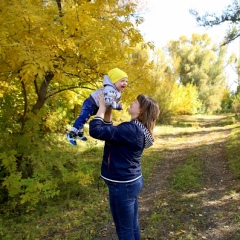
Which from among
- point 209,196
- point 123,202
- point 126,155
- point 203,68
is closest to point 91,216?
point 209,196

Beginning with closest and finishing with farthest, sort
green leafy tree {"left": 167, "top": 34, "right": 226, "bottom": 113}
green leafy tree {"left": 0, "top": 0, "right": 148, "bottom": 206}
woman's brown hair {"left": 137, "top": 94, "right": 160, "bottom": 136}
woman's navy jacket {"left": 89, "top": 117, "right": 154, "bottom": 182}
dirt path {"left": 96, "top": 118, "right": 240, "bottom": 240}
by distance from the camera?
woman's navy jacket {"left": 89, "top": 117, "right": 154, "bottom": 182} → woman's brown hair {"left": 137, "top": 94, "right": 160, "bottom": 136} → green leafy tree {"left": 0, "top": 0, "right": 148, "bottom": 206} → dirt path {"left": 96, "top": 118, "right": 240, "bottom": 240} → green leafy tree {"left": 167, "top": 34, "right": 226, "bottom": 113}

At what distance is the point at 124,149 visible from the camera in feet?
6.91

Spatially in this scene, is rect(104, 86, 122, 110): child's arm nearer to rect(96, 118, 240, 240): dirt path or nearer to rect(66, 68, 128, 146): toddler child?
rect(66, 68, 128, 146): toddler child

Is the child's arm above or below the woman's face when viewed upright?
above

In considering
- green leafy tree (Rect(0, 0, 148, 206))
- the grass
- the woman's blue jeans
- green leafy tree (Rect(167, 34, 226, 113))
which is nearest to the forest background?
green leafy tree (Rect(0, 0, 148, 206))

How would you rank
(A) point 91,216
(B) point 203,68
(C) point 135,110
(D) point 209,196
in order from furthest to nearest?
(B) point 203,68 → (D) point 209,196 → (A) point 91,216 → (C) point 135,110

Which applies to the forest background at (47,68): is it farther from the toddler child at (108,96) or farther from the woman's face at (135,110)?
the woman's face at (135,110)

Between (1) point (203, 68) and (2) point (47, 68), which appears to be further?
(1) point (203, 68)

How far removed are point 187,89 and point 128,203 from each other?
22.5m

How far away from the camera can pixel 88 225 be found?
13.4ft

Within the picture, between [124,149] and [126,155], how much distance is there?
2.1 inches

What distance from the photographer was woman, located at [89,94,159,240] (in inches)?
80.8

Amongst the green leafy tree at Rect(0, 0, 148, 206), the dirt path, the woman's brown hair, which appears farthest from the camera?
the dirt path

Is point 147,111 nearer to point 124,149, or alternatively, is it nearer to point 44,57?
point 124,149
